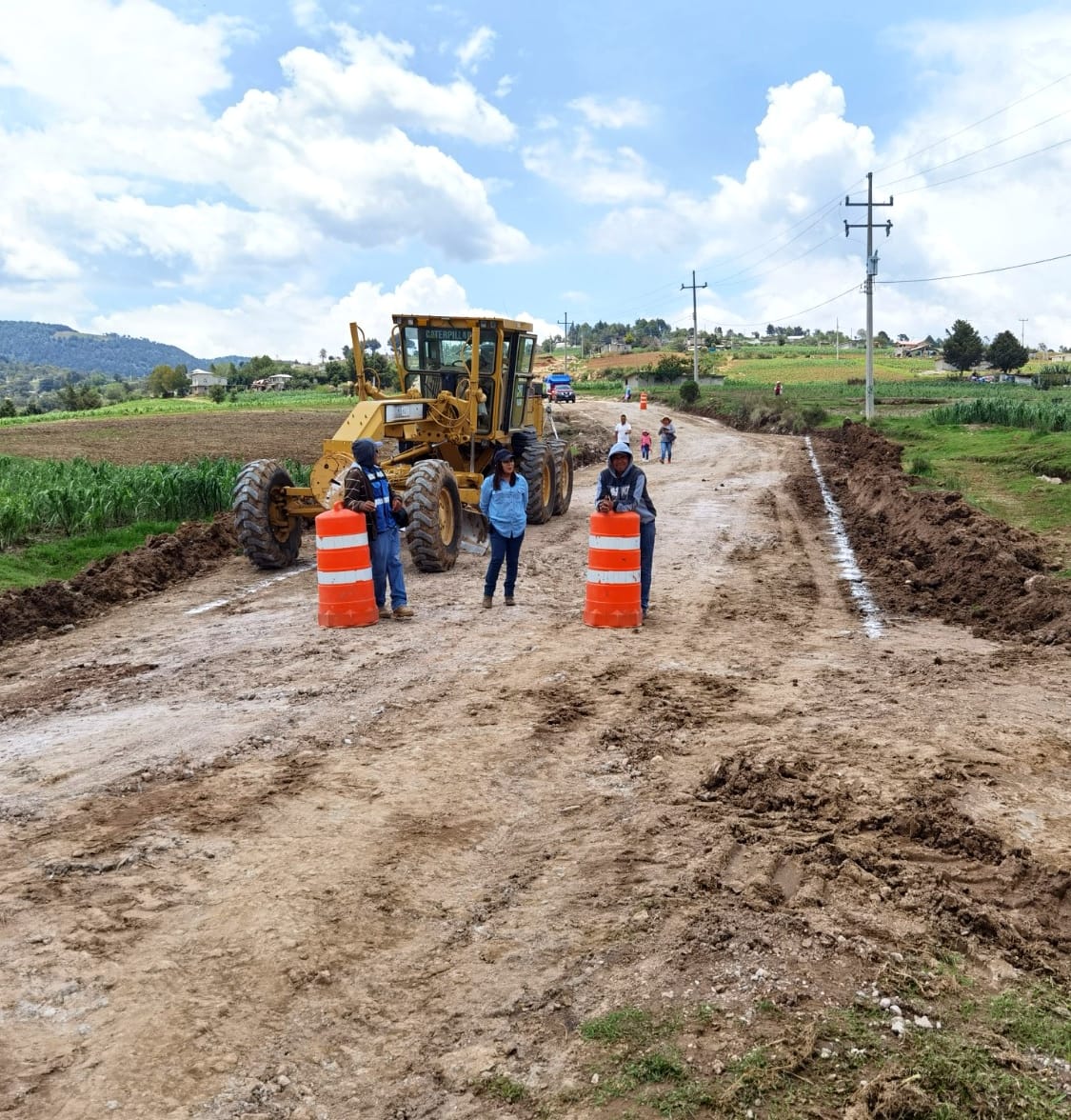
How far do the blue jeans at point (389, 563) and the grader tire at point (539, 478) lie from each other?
621 centimetres

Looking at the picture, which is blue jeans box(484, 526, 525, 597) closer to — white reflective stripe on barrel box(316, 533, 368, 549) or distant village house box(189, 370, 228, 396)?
white reflective stripe on barrel box(316, 533, 368, 549)

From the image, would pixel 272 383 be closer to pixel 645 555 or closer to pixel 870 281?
pixel 870 281

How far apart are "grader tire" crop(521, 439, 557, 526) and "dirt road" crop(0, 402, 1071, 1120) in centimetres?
743

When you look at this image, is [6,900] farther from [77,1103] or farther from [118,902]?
[77,1103]

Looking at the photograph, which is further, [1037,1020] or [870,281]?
[870,281]

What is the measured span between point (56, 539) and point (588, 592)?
8232 mm

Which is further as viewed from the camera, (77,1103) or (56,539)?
(56,539)

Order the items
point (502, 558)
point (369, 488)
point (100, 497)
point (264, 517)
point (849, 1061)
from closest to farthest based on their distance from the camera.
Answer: point (849, 1061) → point (369, 488) → point (502, 558) → point (264, 517) → point (100, 497)

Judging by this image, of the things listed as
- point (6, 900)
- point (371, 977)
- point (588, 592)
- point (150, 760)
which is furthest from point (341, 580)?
point (371, 977)

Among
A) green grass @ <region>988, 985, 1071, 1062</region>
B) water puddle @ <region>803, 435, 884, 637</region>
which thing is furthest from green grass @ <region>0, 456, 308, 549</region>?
green grass @ <region>988, 985, 1071, 1062</region>

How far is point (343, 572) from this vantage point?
383 inches

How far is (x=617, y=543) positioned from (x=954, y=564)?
489cm

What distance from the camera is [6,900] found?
4.48 metres

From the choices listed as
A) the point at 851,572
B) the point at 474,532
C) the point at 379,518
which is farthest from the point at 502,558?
the point at 851,572
